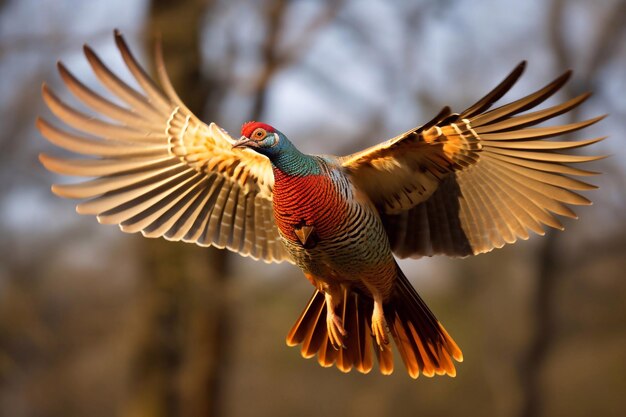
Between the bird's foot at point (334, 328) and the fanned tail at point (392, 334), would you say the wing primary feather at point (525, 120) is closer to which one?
the fanned tail at point (392, 334)

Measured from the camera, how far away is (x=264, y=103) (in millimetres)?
12414

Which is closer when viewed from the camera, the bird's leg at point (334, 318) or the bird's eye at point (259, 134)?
the bird's eye at point (259, 134)

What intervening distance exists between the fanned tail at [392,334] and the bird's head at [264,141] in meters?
1.22

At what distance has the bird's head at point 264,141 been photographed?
4012 millimetres

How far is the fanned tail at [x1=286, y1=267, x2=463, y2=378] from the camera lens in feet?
16.2

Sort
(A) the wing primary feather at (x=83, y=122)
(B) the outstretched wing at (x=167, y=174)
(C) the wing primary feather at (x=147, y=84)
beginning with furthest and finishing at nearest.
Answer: (B) the outstretched wing at (x=167, y=174), (C) the wing primary feather at (x=147, y=84), (A) the wing primary feather at (x=83, y=122)

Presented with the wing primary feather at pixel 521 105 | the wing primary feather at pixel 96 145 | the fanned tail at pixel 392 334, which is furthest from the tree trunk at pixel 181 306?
the wing primary feather at pixel 521 105

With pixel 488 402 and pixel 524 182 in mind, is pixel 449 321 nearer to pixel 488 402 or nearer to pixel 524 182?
pixel 488 402

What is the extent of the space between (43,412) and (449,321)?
30.4 feet

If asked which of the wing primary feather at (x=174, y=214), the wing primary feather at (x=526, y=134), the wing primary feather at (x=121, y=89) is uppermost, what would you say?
the wing primary feather at (x=121, y=89)

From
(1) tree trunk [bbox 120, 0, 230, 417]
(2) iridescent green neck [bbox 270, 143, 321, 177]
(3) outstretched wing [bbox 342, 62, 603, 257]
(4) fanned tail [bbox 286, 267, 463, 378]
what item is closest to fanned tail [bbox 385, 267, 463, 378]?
(4) fanned tail [bbox 286, 267, 463, 378]

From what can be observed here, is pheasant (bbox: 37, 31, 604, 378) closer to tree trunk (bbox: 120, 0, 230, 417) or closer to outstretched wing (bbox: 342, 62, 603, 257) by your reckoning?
outstretched wing (bbox: 342, 62, 603, 257)

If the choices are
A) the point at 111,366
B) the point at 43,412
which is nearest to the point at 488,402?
the point at 111,366

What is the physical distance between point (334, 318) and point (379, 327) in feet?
0.89
